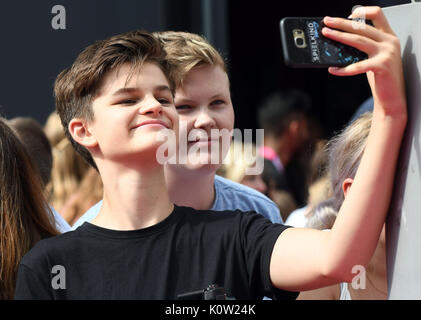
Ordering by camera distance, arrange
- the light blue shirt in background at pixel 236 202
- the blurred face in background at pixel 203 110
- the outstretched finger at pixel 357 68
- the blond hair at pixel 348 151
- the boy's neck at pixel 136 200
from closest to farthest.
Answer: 1. the outstretched finger at pixel 357 68
2. the boy's neck at pixel 136 200
3. the blond hair at pixel 348 151
4. the blurred face in background at pixel 203 110
5. the light blue shirt in background at pixel 236 202

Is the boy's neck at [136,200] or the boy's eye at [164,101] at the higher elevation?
the boy's eye at [164,101]

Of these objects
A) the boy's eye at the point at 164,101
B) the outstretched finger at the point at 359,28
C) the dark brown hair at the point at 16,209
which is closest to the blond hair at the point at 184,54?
the boy's eye at the point at 164,101

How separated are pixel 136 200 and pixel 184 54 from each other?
0.62m

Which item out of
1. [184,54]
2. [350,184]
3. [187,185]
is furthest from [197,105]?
[350,184]

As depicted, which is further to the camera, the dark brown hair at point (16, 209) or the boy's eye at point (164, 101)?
the dark brown hair at point (16, 209)

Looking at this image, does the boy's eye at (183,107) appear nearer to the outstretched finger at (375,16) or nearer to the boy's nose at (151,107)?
the boy's nose at (151,107)

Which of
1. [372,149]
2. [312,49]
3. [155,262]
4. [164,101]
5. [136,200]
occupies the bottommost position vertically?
[155,262]

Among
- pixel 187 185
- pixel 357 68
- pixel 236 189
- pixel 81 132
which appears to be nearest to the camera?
pixel 357 68

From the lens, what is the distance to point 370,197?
4.66ft

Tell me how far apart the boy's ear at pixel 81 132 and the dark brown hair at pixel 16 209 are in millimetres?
372

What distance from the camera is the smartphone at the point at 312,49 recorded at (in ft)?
4.69

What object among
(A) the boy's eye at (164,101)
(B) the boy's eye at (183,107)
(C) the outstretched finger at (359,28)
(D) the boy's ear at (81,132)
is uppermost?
(C) the outstretched finger at (359,28)

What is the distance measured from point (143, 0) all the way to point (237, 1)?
128 centimetres

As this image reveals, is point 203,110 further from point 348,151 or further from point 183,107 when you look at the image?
point 348,151
